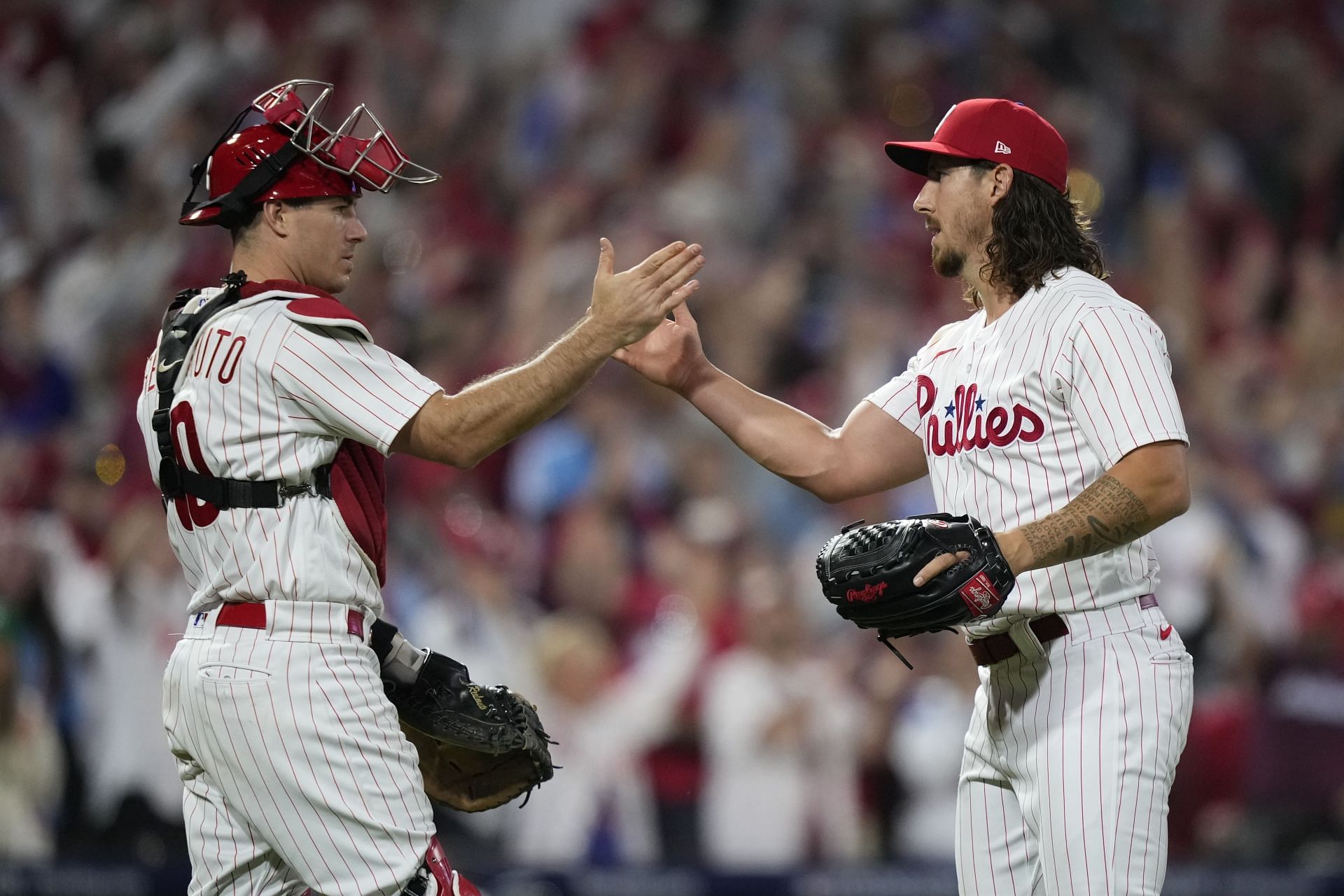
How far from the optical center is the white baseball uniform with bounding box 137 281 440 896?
3264 mm

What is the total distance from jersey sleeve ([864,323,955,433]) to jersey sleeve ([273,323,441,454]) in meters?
1.22

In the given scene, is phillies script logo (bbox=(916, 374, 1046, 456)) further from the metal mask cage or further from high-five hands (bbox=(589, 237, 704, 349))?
the metal mask cage

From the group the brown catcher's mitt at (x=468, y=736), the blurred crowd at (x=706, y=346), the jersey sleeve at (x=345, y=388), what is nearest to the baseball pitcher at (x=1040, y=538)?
the brown catcher's mitt at (x=468, y=736)

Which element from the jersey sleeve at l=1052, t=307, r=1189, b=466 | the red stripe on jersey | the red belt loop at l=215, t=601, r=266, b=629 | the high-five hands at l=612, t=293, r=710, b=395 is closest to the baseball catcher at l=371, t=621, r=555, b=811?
the red stripe on jersey

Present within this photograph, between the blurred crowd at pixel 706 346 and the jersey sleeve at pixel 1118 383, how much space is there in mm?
3616

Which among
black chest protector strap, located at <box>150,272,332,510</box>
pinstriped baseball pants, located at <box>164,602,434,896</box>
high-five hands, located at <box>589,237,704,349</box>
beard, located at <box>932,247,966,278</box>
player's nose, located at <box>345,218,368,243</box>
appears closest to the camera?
pinstriped baseball pants, located at <box>164,602,434,896</box>

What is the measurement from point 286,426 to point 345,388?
0.16 metres

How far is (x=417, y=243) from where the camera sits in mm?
9125

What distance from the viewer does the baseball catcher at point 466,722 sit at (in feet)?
12.0

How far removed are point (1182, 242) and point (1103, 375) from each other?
6.46 metres

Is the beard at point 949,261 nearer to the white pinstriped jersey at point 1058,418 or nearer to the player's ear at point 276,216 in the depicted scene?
the white pinstriped jersey at point 1058,418

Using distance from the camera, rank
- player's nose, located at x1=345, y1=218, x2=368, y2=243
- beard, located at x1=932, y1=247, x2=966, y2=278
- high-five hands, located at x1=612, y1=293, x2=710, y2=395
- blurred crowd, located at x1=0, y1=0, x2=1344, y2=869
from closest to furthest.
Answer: player's nose, located at x1=345, y1=218, x2=368, y2=243
beard, located at x1=932, y1=247, x2=966, y2=278
high-five hands, located at x1=612, y1=293, x2=710, y2=395
blurred crowd, located at x1=0, y1=0, x2=1344, y2=869

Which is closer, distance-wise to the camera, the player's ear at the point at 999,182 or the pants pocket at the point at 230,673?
the pants pocket at the point at 230,673

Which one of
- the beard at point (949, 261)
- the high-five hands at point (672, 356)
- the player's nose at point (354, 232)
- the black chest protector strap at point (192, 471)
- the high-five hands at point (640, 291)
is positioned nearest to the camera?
the black chest protector strap at point (192, 471)
